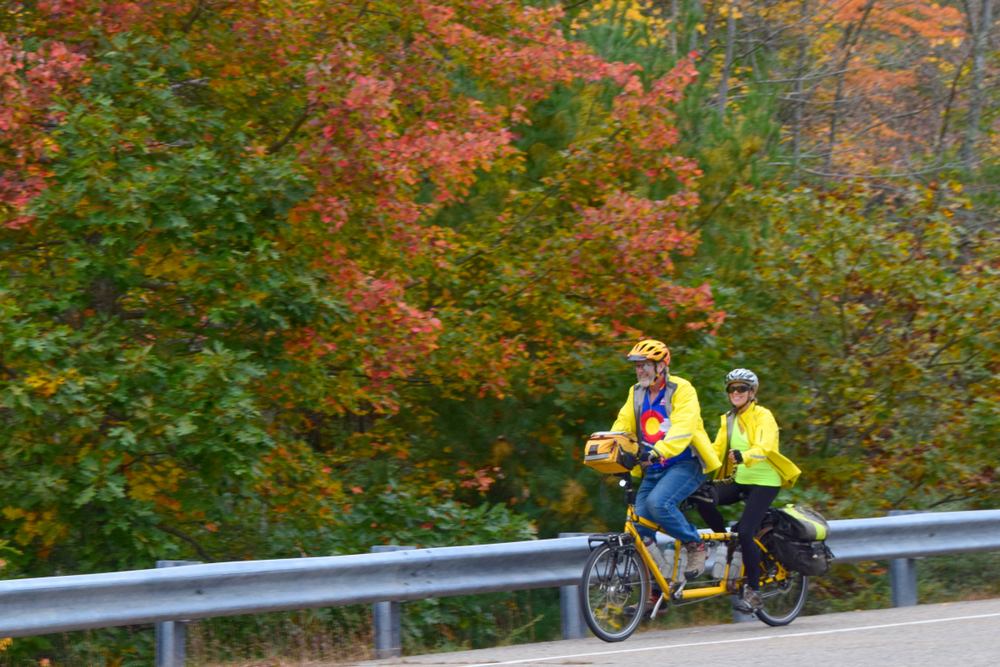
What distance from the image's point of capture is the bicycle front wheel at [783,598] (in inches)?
391

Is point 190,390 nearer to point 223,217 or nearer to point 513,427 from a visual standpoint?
point 223,217

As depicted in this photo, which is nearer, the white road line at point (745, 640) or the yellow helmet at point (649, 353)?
the white road line at point (745, 640)

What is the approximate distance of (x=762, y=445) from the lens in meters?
9.55

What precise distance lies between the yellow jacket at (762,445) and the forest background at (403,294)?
2.47 metres

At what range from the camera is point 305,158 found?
1089cm

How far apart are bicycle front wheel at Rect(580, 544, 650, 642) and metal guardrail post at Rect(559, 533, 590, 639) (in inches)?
21.8

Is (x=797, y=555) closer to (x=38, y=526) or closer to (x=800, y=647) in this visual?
(x=800, y=647)

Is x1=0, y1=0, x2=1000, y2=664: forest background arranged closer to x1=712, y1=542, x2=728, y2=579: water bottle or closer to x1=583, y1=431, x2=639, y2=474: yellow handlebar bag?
x1=712, y1=542, x2=728, y2=579: water bottle

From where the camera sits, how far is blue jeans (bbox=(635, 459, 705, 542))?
9.21 metres

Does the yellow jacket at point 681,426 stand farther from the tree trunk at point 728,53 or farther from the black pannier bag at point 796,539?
the tree trunk at point 728,53

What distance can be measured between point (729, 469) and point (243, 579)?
3.46 metres

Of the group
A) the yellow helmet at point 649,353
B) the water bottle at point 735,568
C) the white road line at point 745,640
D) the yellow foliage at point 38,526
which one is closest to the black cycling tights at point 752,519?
the water bottle at point 735,568

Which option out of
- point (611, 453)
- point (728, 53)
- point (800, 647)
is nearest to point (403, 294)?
point (611, 453)

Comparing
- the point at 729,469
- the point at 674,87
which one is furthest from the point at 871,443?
the point at 729,469
